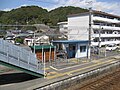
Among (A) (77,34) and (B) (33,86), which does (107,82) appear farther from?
(A) (77,34)

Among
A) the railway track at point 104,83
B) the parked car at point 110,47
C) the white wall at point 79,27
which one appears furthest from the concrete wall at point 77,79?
the parked car at point 110,47

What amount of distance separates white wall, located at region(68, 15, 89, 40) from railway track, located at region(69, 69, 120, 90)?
18.7 m

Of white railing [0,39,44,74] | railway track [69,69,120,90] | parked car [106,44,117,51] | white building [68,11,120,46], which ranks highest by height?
white building [68,11,120,46]

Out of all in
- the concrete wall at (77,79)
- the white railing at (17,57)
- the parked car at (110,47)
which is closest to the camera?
the white railing at (17,57)

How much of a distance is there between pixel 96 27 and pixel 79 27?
368 cm

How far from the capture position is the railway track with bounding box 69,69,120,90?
17.1 metres

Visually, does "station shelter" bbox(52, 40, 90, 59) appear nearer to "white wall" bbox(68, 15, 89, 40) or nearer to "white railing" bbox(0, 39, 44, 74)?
"white railing" bbox(0, 39, 44, 74)

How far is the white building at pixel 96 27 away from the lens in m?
39.3

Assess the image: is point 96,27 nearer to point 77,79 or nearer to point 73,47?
point 73,47

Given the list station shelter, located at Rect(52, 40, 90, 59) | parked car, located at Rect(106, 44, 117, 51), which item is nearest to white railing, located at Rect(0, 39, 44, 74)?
station shelter, located at Rect(52, 40, 90, 59)

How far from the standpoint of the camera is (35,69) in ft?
52.8

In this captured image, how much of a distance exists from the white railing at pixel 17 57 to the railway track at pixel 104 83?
438 cm

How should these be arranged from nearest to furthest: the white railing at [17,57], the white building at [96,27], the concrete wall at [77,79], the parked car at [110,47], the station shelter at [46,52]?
1. the white railing at [17,57]
2. the concrete wall at [77,79]
3. the station shelter at [46,52]
4. the white building at [96,27]
5. the parked car at [110,47]

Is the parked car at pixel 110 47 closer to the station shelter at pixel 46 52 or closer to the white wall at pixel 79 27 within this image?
the white wall at pixel 79 27
